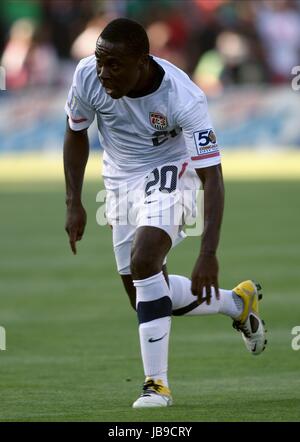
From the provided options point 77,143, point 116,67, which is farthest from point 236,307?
point 116,67

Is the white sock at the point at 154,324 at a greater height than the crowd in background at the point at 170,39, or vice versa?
the crowd in background at the point at 170,39

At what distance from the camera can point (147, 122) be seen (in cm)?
801

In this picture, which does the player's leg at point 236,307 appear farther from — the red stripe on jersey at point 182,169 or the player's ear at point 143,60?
the player's ear at point 143,60

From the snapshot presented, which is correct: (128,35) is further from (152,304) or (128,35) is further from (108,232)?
(108,232)

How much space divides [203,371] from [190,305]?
1.56 ft

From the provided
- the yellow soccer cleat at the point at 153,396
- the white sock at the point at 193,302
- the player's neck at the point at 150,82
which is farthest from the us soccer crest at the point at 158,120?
the yellow soccer cleat at the point at 153,396

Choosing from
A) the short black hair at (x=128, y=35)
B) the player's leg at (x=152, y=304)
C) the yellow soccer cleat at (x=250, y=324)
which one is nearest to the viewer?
the short black hair at (x=128, y=35)

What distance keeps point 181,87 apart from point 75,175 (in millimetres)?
971

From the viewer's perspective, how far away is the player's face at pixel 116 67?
7508 mm

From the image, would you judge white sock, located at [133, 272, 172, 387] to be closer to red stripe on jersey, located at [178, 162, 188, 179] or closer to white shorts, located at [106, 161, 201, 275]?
white shorts, located at [106, 161, 201, 275]

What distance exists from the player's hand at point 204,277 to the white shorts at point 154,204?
1.44ft

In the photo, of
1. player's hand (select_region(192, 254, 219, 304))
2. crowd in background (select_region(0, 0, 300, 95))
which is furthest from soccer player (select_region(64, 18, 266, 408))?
crowd in background (select_region(0, 0, 300, 95))

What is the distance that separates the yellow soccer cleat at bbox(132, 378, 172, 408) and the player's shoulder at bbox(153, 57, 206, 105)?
1.64 metres
